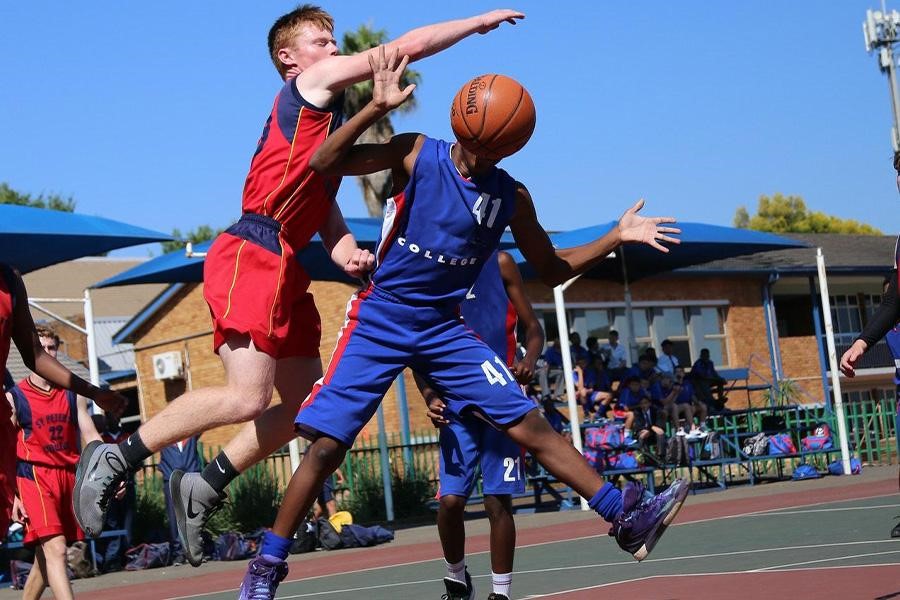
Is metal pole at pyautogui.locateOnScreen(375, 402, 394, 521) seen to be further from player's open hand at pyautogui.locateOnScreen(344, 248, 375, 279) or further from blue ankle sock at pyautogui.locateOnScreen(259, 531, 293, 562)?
blue ankle sock at pyautogui.locateOnScreen(259, 531, 293, 562)

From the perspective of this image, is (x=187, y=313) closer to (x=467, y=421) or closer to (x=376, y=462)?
(x=376, y=462)

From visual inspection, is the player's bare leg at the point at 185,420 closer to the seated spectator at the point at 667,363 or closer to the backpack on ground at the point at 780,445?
the backpack on ground at the point at 780,445

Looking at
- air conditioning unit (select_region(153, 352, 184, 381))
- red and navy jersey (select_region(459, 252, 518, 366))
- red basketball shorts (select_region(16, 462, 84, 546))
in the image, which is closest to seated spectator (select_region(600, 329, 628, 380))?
air conditioning unit (select_region(153, 352, 184, 381))

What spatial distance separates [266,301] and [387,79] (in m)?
1.09

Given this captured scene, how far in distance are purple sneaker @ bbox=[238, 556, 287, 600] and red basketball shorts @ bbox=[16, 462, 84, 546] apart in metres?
3.66

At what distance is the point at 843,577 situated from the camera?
6770mm

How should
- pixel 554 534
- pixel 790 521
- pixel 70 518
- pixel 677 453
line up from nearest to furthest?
pixel 70 518 → pixel 790 521 → pixel 554 534 → pixel 677 453

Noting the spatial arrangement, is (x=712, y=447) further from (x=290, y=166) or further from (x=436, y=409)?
(x=290, y=166)

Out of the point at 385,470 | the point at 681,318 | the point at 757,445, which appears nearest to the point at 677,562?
the point at 385,470

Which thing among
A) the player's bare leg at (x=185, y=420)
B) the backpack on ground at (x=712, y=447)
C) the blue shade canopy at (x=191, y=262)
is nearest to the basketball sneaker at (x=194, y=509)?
the player's bare leg at (x=185, y=420)

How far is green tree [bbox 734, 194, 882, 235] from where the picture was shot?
84000 millimetres

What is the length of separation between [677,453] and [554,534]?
229 inches

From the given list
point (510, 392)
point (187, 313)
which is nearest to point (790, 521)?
point (510, 392)

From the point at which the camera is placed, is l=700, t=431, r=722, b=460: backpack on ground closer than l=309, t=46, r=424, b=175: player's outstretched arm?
No
